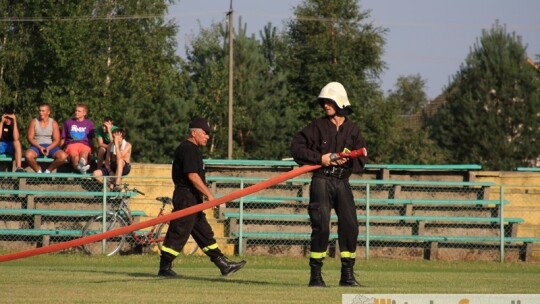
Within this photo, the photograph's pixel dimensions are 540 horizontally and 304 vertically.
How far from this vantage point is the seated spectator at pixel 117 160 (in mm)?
23594

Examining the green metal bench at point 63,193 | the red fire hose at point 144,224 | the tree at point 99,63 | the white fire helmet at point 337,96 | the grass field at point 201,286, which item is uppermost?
the tree at point 99,63

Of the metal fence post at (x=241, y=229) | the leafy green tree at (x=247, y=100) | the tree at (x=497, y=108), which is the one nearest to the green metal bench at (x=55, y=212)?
the metal fence post at (x=241, y=229)

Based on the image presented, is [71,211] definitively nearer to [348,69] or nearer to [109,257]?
[109,257]

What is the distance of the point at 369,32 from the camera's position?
253 ft

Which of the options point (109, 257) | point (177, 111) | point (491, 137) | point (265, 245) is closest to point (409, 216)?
point (265, 245)

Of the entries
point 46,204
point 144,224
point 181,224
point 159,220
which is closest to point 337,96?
point 159,220

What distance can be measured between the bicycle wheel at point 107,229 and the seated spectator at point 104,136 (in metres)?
1.22

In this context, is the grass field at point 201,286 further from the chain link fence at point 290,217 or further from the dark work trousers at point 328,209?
the chain link fence at point 290,217

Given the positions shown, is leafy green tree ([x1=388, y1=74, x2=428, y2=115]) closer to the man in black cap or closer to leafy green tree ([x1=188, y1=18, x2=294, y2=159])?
leafy green tree ([x1=188, y1=18, x2=294, y2=159])

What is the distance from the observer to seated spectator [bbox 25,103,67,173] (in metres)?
23.7

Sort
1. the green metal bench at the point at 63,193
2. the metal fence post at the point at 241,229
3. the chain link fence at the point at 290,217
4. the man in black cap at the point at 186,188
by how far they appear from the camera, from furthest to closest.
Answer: the metal fence post at the point at 241,229 < the chain link fence at the point at 290,217 < the green metal bench at the point at 63,193 < the man in black cap at the point at 186,188

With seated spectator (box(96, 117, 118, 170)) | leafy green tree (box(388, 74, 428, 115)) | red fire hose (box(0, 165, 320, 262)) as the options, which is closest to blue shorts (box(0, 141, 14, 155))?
seated spectator (box(96, 117, 118, 170))

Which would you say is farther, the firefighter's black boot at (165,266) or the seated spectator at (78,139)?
the seated spectator at (78,139)

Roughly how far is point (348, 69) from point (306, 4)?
5402 millimetres
